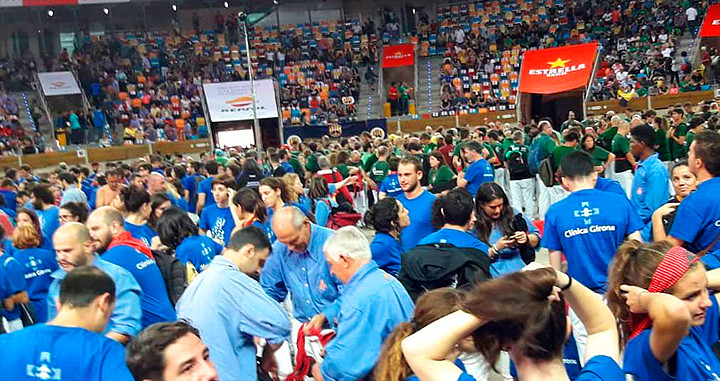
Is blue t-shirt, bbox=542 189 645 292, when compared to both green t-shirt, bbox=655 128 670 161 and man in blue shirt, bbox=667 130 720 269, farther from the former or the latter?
green t-shirt, bbox=655 128 670 161

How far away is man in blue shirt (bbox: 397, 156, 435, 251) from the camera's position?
238 inches

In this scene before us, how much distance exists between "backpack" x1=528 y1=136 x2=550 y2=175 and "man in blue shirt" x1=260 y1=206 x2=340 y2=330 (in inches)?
284

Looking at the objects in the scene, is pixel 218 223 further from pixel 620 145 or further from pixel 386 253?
pixel 620 145

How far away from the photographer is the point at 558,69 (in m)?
24.0

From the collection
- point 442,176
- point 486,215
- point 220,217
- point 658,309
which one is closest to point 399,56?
point 442,176

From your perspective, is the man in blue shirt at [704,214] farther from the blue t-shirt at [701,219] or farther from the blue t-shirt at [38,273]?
the blue t-shirt at [38,273]

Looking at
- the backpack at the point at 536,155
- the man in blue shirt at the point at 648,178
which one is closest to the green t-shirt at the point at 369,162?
the backpack at the point at 536,155

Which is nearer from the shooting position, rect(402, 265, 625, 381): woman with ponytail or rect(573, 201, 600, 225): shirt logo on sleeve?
rect(402, 265, 625, 381): woman with ponytail

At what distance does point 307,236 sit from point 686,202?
2220mm

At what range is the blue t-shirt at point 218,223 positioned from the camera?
769 centimetres

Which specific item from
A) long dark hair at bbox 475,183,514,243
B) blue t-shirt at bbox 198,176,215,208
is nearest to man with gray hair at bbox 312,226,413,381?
long dark hair at bbox 475,183,514,243

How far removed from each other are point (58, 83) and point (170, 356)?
1198 inches

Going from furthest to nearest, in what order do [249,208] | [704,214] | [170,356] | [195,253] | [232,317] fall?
[249,208] → [195,253] → [704,214] → [232,317] → [170,356]

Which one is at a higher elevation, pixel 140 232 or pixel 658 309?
pixel 658 309
